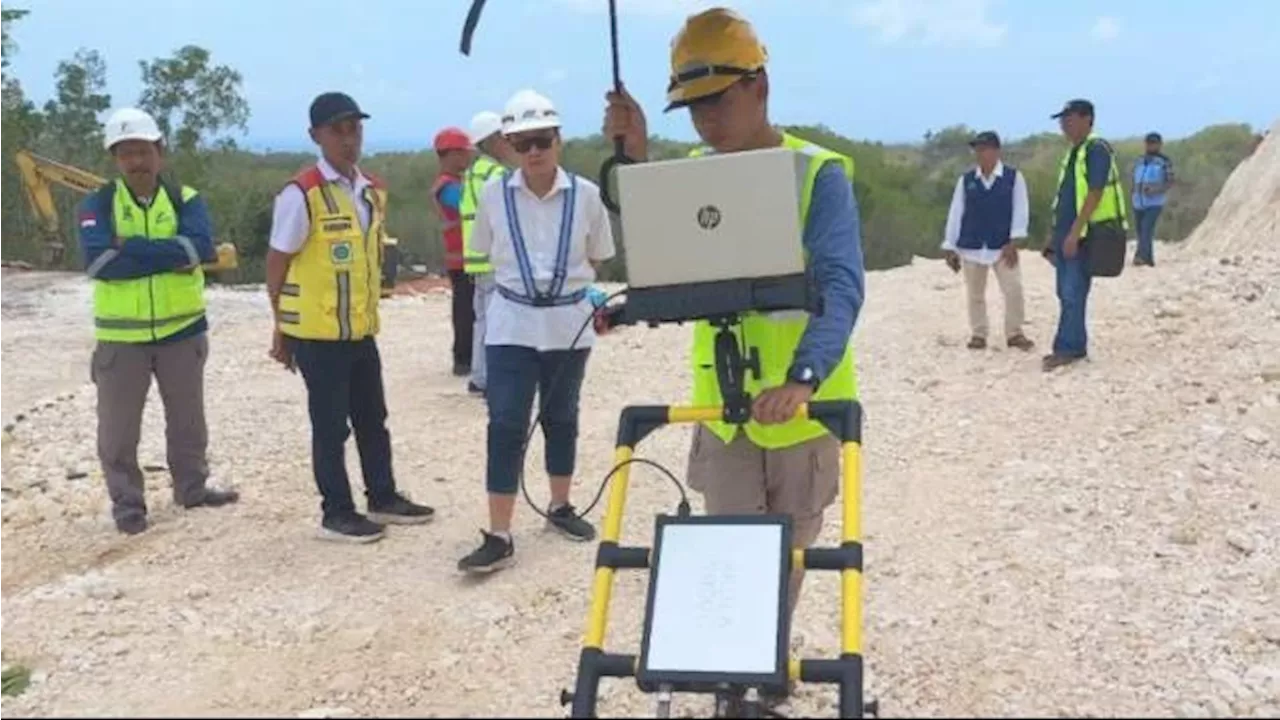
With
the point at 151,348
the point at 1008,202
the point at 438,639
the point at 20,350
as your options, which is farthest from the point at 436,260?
the point at 438,639

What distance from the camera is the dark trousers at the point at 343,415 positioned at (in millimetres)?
6781

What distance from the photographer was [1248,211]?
1903cm

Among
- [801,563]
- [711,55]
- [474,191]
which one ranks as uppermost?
[711,55]

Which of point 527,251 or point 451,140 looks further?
point 451,140

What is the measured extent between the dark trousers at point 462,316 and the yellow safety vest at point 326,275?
372 cm

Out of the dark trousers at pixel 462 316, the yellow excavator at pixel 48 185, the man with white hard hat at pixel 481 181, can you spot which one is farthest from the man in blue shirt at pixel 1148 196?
the yellow excavator at pixel 48 185

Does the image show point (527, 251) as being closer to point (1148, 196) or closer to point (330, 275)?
point (330, 275)

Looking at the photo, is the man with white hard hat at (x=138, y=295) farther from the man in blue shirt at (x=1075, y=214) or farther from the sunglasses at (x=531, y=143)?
the man in blue shirt at (x=1075, y=214)

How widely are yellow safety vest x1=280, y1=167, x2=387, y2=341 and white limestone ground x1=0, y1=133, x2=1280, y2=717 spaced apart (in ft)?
3.42

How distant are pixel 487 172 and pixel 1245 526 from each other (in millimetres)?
4883

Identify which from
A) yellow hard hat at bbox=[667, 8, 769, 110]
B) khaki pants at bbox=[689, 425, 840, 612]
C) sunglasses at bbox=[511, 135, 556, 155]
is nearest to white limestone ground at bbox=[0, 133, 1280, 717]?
khaki pants at bbox=[689, 425, 840, 612]

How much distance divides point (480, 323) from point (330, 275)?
321cm

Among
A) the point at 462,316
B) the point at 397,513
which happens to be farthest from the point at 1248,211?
the point at 397,513

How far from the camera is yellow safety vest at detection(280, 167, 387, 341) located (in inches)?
263
